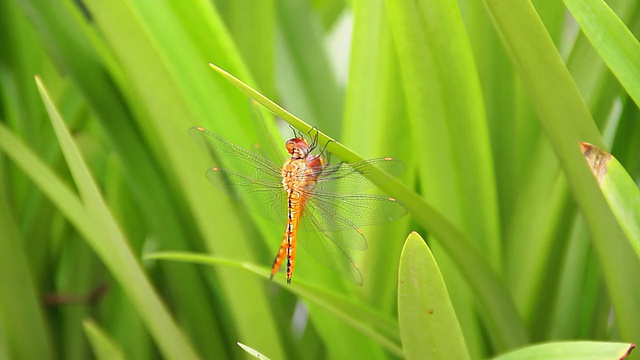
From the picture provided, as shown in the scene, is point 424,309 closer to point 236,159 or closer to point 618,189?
point 618,189

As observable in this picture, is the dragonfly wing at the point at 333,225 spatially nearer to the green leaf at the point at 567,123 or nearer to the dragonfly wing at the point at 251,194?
the dragonfly wing at the point at 251,194

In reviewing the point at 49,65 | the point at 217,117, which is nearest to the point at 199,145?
the point at 217,117

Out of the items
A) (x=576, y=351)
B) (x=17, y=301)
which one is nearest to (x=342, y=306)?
(x=576, y=351)

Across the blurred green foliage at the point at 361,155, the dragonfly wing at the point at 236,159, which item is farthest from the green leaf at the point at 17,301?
the dragonfly wing at the point at 236,159

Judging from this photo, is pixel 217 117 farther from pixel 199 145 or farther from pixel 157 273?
pixel 157 273

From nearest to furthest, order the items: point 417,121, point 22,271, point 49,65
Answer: point 417,121 < point 22,271 < point 49,65
